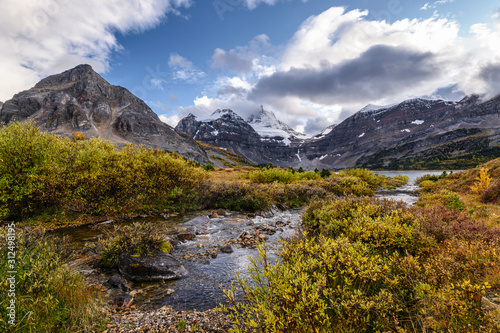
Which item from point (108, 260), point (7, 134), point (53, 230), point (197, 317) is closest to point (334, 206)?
point (197, 317)

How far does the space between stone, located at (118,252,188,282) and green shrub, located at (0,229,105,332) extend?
1.82m

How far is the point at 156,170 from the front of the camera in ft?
57.1

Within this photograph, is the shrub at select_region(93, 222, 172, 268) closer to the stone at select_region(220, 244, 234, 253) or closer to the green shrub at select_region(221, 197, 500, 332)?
the stone at select_region(220, 244, 234, 253)

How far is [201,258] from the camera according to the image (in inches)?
376

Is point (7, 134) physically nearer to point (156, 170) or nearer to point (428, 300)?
point (156, 170)

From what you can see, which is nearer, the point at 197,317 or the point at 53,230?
the point at 197,317

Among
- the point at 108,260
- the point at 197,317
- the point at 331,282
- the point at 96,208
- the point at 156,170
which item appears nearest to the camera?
the point at 331,282

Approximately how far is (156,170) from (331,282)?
16.1 metres

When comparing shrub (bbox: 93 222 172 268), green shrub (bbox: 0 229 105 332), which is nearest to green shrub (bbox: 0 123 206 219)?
shrub (bbox: 93 222 172 268)

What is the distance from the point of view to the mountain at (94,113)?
142500 millimetres

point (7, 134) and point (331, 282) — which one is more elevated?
point (7, 134)

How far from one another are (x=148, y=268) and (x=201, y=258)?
2409 mm

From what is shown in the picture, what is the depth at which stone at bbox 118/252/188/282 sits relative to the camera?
772 centimetres

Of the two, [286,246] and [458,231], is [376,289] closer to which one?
[286,246]
